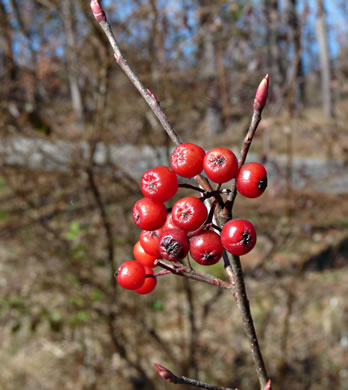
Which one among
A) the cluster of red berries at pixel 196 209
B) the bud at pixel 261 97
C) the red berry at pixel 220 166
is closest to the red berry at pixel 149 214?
the cluster of red berries at pixel 196 209

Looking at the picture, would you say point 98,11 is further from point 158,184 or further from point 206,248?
point 206,248

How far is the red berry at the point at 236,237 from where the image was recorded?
0.67 meters

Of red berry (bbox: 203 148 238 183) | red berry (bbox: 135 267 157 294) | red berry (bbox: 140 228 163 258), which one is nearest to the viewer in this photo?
red berry (bbox: 203 148 238 183)

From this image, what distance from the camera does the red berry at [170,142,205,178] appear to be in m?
0.71

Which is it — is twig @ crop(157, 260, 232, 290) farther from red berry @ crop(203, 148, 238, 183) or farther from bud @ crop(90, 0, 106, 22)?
bud @ crop(90, 0, 106, 22)

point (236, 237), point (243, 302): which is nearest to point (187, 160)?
point (236, 237)

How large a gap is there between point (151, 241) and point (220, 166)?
0.74ft

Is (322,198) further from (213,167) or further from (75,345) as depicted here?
(213,167)

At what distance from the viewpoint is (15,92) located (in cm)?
349

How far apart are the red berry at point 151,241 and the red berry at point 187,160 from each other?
0.16 meters

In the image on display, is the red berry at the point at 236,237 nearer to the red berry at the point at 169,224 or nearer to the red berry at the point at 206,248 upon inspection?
the red berry at the point at 206,248

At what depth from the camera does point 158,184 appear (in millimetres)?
748

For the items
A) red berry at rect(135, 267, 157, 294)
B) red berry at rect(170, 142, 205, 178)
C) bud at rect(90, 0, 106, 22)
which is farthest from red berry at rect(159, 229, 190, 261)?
bud at rect(90, 0, 106, 22)

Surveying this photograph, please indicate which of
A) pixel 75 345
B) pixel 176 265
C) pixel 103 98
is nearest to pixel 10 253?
pixel 75 345
